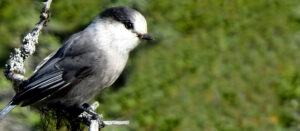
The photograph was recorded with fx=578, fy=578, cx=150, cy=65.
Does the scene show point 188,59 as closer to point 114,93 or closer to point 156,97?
point 156,97

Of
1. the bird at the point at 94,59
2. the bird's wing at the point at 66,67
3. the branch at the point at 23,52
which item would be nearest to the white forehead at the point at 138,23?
the bird at the point at 94,59

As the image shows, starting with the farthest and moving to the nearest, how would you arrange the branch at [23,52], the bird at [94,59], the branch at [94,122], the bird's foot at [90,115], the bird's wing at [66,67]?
the bird at [94,59] < the bird's wing at [66,67] < the bird's foot at [90,115] < the branch at [23,52] < the branch at [94,122]

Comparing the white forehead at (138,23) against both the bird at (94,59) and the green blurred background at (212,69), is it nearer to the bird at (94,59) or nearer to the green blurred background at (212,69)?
the bird at (94,59)

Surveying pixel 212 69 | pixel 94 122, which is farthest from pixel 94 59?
pixel 212 69

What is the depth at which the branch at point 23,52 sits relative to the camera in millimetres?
3502

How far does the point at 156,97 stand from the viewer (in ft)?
21.9

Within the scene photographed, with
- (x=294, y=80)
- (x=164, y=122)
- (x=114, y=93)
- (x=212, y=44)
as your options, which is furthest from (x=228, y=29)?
(x=114, y=93)

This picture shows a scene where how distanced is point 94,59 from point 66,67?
0.20m

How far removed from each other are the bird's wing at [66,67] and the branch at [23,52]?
0.09 m

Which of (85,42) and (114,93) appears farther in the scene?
(114,93)

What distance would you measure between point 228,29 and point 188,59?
2.48ft

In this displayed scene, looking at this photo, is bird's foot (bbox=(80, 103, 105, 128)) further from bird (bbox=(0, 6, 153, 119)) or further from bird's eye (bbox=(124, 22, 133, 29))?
bird's eye (bbox=(124, 22, 133, 29))

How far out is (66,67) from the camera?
3.89m

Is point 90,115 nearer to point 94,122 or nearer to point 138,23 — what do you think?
point 94,122
